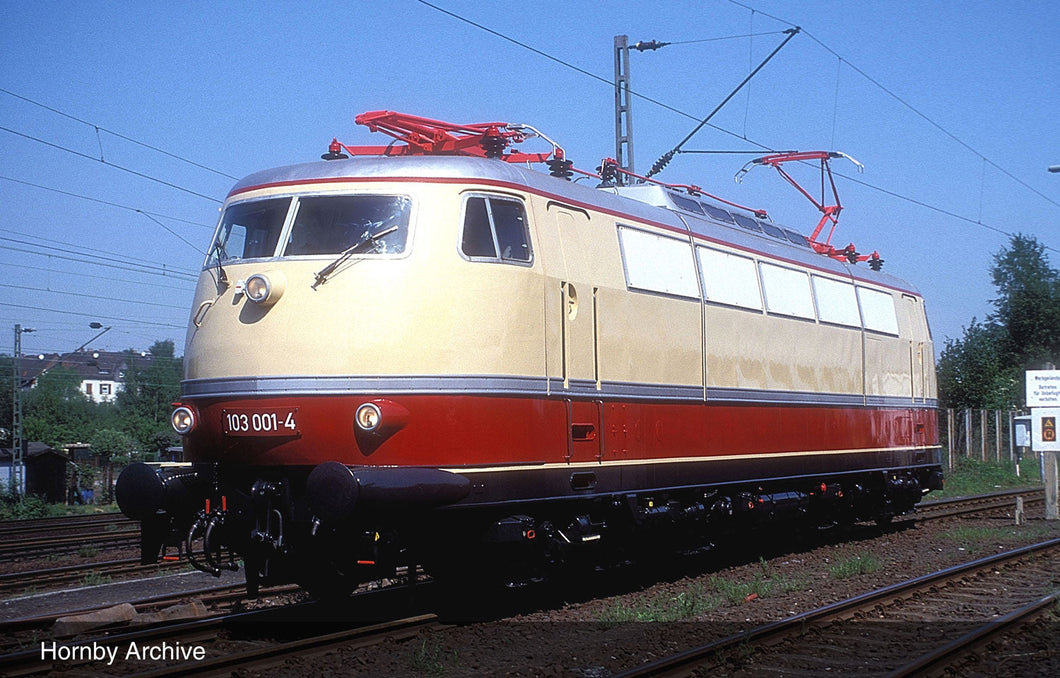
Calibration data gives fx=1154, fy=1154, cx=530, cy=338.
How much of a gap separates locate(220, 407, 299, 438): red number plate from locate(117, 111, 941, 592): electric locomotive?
0.02 m

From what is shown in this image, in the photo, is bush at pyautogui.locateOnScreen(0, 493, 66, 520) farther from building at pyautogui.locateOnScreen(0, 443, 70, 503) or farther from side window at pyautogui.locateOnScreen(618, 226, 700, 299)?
side window at pyautogui.locateOnScreen(618, 226, 700, 299)

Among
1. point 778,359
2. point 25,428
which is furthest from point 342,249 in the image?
point 25,428

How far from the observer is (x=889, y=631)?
965 centimetres

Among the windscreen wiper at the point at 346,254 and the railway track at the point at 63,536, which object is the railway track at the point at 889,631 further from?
the railway track at the point at 63,536

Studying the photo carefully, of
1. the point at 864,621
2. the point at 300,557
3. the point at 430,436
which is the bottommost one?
the point at 864,621

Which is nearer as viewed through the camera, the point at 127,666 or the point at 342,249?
the point at 127,666

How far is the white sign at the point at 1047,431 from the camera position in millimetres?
19328

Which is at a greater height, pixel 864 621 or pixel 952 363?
pixel 952 363

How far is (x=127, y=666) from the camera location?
808 cm

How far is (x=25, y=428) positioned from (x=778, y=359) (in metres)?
66.8

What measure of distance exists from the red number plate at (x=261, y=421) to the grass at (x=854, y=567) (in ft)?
22.5

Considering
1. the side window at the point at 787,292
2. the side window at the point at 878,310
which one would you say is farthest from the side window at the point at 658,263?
the side window at the point at 878,310

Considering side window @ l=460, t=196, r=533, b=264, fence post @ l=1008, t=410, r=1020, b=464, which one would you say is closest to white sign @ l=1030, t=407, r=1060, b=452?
side window @ l=460, t=196, r=533, b=264

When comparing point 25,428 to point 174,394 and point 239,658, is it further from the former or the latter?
point 239,658
